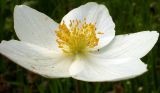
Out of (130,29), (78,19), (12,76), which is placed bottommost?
(12,76)

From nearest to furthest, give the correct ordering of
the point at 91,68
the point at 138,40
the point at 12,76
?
the point at 91,68 < the point at 138,40 < the point at 12,76

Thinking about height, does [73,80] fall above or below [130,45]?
below

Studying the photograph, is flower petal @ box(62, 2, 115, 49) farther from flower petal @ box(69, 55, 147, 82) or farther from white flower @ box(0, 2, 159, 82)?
flower petal @ box(69, 55, 147, 82)

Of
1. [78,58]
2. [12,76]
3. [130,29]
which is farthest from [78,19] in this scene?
[130,29]

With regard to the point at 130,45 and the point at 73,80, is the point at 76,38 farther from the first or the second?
the point at 73,80

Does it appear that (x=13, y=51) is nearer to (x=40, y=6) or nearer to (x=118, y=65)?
(x=118, y=65)

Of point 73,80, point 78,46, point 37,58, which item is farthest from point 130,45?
point 73,80

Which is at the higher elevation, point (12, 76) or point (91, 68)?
point (91, 68)
